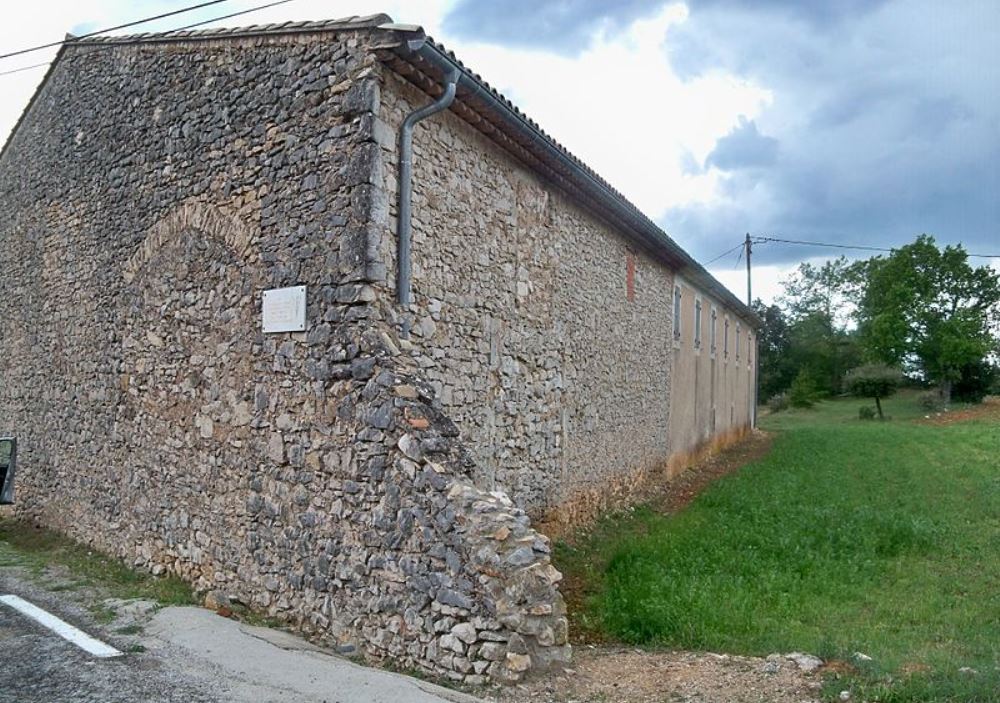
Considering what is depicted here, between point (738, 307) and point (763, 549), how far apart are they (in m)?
16.3

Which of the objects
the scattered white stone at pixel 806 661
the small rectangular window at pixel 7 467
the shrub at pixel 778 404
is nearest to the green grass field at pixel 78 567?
the small rectangular window at pixel 7 467

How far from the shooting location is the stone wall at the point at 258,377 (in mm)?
5535

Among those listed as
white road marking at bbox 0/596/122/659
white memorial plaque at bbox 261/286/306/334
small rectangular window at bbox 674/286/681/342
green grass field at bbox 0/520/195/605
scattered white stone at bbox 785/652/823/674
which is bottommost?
green grass field at bbox 0/520/195/605

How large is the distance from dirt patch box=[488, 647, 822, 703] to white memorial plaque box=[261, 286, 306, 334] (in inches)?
135

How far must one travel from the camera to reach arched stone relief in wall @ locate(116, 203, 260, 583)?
732 centimetres

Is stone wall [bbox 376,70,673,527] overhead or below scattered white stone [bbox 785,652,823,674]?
overhead

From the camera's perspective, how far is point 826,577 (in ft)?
25.8

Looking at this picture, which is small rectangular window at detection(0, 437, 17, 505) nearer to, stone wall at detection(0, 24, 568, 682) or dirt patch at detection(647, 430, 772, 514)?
stone wall at detection(0, 24, 568, 682)

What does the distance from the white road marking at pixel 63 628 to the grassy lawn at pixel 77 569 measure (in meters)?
0.36

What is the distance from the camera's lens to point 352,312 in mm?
6359

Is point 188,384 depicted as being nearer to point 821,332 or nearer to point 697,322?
point 697,322

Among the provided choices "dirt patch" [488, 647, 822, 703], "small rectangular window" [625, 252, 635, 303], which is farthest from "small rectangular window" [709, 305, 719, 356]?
"dirt patch" [488, 647, 822, 703]

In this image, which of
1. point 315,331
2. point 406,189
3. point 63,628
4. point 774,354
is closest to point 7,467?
point 63,628

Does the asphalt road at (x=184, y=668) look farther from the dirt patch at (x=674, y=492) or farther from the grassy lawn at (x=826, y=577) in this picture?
the grassy lawn at (x=826, y=577)
